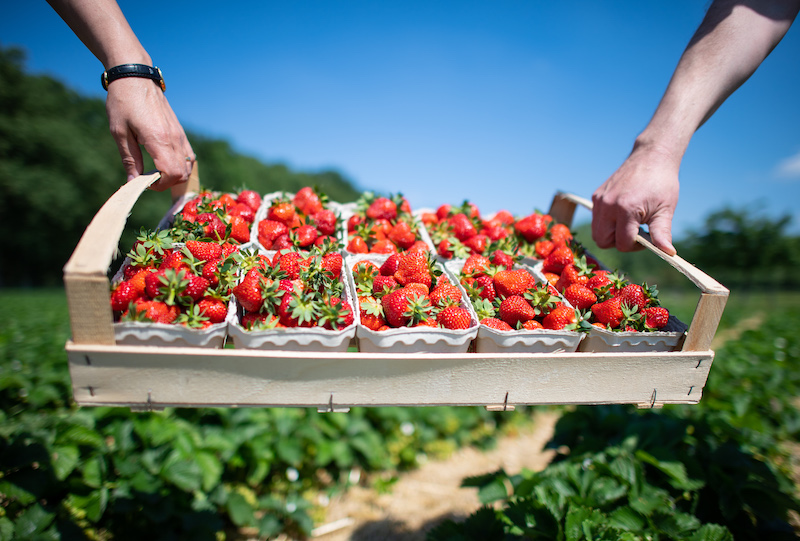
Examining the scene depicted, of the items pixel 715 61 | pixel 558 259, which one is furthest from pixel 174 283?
pixel 715 61

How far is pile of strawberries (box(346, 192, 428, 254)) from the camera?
212 centimetres

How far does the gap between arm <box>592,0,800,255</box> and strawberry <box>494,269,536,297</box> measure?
45cm

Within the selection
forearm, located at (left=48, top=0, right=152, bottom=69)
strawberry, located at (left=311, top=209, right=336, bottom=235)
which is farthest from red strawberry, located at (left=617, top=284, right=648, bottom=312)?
forearm, located at (left=48, top=0, right=152, bottom=69)

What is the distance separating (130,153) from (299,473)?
2431 millimetres

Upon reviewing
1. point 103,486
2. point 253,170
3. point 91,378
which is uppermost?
point 91,378

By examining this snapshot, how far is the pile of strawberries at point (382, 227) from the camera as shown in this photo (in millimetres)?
2119

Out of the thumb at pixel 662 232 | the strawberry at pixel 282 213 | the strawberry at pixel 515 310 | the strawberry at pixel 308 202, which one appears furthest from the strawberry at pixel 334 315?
the thumb at pixel 662 232

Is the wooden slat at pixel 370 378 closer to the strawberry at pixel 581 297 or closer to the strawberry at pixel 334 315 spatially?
the strawberry at pixel 334 315

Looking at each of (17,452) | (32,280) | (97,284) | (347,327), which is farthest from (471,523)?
(32,280)

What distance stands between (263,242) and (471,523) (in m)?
1.70

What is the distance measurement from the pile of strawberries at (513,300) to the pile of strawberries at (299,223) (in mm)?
683

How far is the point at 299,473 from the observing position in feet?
10.3

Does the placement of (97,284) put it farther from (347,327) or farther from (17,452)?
(17,452)

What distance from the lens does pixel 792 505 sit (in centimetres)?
210
